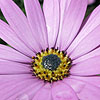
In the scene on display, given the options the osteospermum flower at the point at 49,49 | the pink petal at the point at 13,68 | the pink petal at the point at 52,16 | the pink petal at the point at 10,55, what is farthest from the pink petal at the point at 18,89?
the pink petal at the point at 52,16

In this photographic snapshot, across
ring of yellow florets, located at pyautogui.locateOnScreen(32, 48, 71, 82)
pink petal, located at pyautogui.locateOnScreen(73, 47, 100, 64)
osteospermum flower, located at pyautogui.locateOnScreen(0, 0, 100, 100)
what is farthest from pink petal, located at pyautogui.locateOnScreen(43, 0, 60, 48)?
pink petal, located at pyautogui.locateOnScreen(73, 47, 100, 64)

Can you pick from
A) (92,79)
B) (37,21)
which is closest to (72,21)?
(37,21)

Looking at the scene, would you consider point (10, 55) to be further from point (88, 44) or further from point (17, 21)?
point (88, 44)

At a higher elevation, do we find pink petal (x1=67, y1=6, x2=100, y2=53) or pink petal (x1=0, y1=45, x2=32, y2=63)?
pink petal (x1=67, y1=6, x2=100, y2=53)

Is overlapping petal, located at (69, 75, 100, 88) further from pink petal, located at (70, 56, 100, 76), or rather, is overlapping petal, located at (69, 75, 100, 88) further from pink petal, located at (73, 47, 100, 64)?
pink petal, located at (73, 47, 100, 64)

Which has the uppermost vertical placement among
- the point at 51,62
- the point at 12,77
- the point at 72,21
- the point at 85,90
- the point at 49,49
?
the point at 72,21
